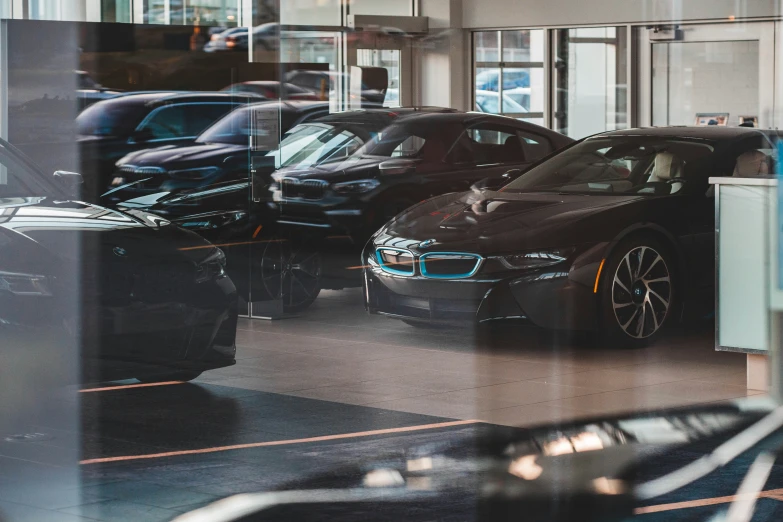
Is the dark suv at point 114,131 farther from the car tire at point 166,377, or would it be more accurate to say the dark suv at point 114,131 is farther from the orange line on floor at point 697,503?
the orange line on floor at point 697,503

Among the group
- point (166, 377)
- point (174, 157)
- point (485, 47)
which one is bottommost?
point (166, 377)

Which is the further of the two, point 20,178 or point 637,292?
point 637,292

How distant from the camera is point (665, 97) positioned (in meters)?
6.49

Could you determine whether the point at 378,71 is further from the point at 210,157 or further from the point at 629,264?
the point at 629,264

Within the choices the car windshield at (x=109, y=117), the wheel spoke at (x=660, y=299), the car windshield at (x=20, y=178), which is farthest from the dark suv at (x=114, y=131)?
the wheel spoke at (x=660, y=299)

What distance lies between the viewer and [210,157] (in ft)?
22.7

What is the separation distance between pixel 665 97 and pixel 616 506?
8.89 feet

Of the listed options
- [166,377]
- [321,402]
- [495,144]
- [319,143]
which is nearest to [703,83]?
[495,144]

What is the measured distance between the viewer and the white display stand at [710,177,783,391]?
19.4ft

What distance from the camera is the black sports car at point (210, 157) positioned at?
6469mm

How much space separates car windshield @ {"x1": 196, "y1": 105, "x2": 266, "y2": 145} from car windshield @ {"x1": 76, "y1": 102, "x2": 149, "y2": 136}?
510 mm

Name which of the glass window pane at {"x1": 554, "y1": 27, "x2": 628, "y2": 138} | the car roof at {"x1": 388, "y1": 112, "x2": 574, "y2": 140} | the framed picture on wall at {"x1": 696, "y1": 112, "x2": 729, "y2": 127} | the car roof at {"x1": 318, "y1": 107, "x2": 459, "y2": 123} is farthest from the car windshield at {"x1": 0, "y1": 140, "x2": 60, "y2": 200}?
the framed picture on wall at {"x1": 696, "y1": 112, "x2": 729, "y2": 127}

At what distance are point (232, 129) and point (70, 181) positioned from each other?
1.03m

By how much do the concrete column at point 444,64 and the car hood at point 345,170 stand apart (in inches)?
18.2
